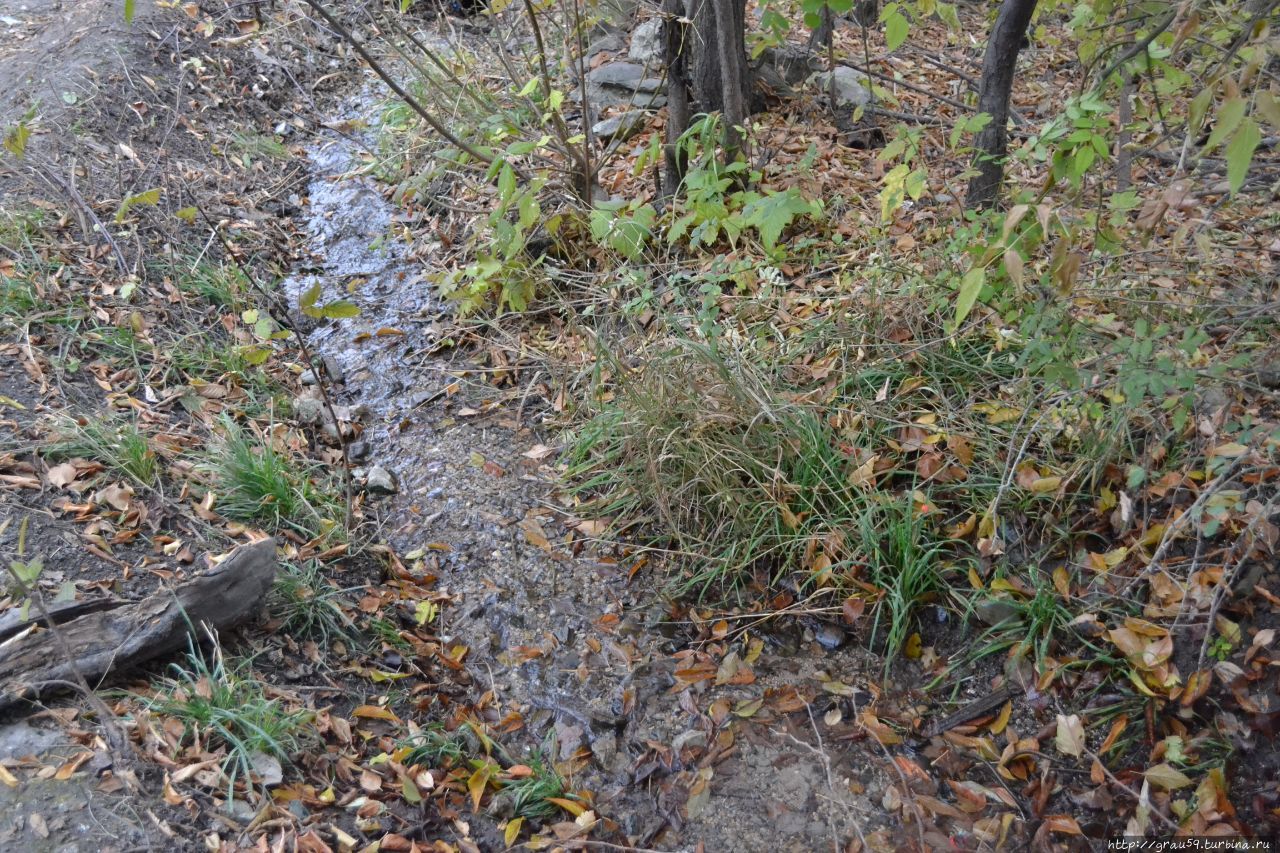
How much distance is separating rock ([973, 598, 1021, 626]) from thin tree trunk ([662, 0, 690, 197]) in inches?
92.3

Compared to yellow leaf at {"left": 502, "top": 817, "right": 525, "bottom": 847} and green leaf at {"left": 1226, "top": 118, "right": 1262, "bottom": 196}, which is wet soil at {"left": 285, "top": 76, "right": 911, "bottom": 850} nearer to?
yellow leaf at {"left": 502, "top": 817, "right": 525, "bottom": 847}

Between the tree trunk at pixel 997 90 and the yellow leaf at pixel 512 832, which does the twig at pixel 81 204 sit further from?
the tree trunk at pixel 997 90

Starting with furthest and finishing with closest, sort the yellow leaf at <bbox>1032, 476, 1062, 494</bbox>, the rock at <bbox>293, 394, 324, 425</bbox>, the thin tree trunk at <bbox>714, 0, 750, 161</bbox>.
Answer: the thin tree trunk at <bbox>714, 0, 750, 161</bbox>, the rock at <bbox>293, 394, 324, 425</bbox>, the yellow leaf at <bbox>1032, 476, 1062, 494</bbox>

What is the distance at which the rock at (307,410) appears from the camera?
12.1ft

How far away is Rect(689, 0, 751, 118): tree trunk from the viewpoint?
386 cm

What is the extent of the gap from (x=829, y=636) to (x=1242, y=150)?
1.83 metres

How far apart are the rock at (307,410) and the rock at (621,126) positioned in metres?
2.03

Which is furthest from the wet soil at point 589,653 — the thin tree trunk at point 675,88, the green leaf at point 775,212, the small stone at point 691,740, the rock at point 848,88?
the rock at point 848,88

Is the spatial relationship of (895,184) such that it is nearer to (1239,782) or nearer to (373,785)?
(1239,782)

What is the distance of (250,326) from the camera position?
402cm

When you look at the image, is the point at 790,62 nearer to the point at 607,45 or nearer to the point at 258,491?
the point at 607,45

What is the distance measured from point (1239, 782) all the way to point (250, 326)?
3999 mm

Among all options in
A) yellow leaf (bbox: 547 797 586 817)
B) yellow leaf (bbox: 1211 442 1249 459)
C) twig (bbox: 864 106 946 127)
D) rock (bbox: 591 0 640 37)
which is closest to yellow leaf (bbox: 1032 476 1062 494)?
yellow leaf (bbox: 1211 442 1249 459)

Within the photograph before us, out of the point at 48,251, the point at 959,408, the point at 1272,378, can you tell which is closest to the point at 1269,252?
the point at 1272,378
